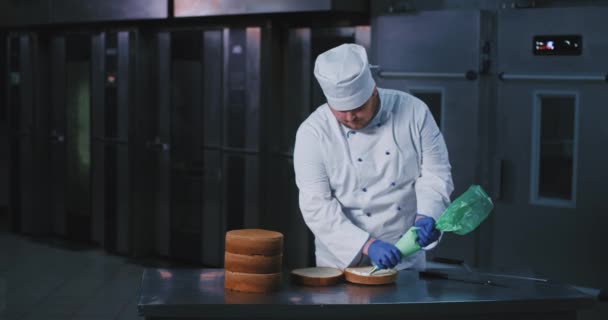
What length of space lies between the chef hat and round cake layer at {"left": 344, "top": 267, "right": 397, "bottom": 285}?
64 centimetres

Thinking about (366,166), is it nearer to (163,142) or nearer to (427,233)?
(427,233)

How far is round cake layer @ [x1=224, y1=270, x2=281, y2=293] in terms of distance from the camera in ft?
10.0

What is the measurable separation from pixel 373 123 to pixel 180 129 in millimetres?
3823

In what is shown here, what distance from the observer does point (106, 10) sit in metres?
7.43

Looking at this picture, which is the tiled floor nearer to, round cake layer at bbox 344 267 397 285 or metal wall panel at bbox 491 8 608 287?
metal wall panel at bbox 491 8 608 287

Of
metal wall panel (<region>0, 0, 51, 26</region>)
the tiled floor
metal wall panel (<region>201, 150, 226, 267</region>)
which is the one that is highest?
metal wall panel (<region>0, 0, 51, 26</region>)

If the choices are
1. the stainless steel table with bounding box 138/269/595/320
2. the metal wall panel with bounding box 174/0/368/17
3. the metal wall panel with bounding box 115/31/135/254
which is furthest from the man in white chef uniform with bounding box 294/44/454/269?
the metal wall panel with bounding box 115/31/135/254

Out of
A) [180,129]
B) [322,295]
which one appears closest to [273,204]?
[180,129]

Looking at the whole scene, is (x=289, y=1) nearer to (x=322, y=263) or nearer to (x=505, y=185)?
(x=505, y=185)

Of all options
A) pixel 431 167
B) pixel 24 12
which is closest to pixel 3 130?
pixel 24 12

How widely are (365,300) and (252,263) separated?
1.27 ft

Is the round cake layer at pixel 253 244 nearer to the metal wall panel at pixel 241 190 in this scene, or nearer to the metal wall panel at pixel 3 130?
the metal wall panel at pixel 241 190

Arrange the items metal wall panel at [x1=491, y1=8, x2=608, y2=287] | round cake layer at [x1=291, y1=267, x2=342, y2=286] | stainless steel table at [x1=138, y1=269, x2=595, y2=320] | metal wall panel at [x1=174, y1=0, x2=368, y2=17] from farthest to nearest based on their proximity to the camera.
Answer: metal wall panel at [x1=174, y1=0, x2=368, y2=17]
metal wall panel at [x1=491, y1=8, x2=608, y2=287]
round cake layer at [x1=291, y1=267, x2=342, y2=286]
stainless steel table at [x1=138, y1=269, x2=595, y2=320]

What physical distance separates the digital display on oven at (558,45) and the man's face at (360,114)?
1.79 metres
